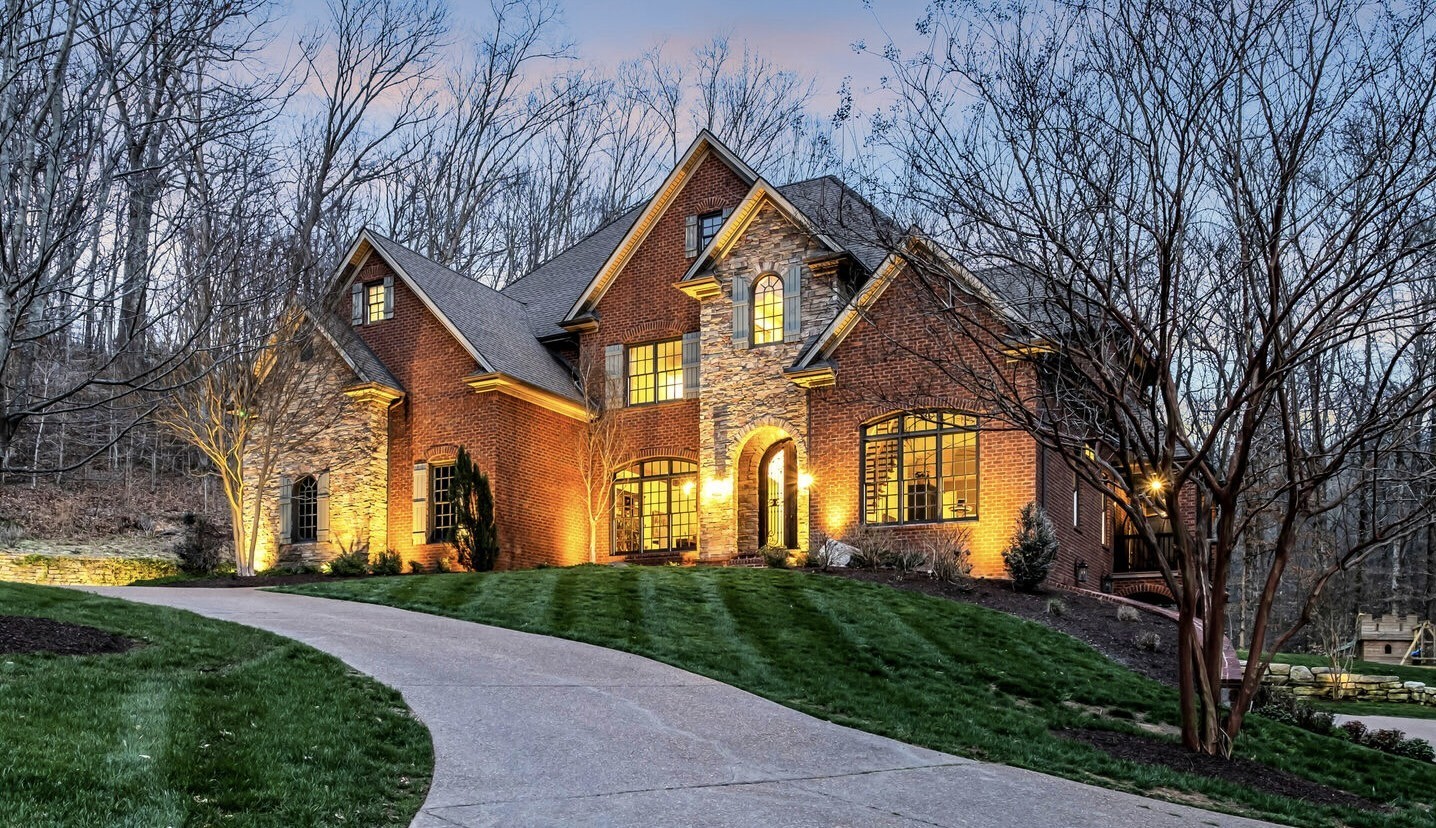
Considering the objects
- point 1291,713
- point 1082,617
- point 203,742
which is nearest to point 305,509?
point 1082,617

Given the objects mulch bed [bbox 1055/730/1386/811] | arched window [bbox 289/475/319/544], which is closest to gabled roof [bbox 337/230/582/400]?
arched window [bbox 289/475/319/544]

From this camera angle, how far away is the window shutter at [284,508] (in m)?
23.3

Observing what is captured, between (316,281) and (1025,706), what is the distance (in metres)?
15.6

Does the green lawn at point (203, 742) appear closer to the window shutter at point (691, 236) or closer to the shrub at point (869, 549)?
the shrub at point (869, 549)

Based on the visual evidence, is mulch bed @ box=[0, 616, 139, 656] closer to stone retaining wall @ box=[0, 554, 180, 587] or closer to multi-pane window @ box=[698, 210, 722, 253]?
stone retaining wall @ box=[0, 554, 180, 587]

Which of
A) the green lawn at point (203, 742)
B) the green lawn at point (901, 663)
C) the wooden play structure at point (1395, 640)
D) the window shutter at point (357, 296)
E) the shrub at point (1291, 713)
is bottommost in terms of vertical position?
the wooden play structure at point (1395, 640)

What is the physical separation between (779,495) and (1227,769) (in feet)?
43.4

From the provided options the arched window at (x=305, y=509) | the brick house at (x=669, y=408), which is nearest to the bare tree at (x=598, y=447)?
the brick house at (x=669, y=408)

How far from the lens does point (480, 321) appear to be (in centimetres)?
2370

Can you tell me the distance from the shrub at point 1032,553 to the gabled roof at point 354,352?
41.0 feet

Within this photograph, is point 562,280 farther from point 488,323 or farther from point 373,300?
point 373,300

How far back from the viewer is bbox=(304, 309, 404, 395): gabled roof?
21.7 m

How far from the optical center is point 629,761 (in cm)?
718

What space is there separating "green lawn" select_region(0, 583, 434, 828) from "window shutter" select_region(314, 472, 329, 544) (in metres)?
13.5
